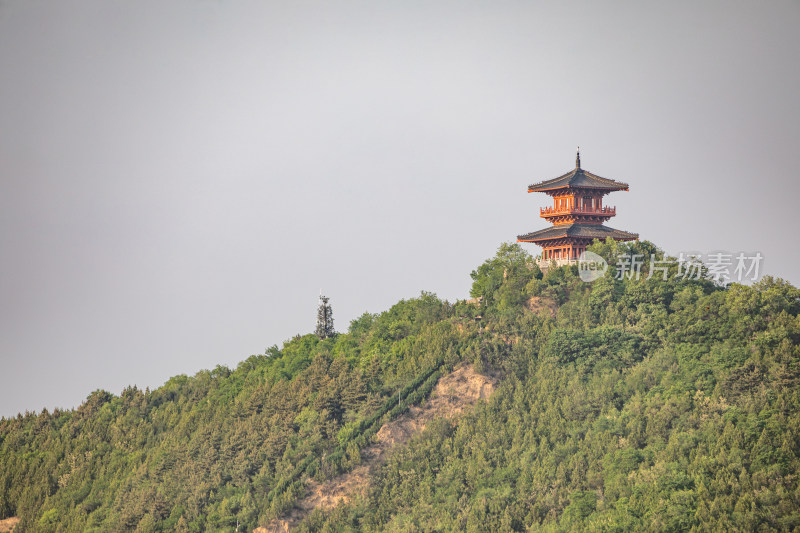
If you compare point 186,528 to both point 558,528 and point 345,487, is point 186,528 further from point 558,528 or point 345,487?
point 558,528

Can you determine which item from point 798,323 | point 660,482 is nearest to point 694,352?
point 798,323

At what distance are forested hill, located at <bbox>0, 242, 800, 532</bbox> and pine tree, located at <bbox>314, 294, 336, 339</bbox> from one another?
6.11m

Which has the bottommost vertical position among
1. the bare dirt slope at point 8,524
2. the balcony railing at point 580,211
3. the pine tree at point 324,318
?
the bare dirt slope at point 8,524

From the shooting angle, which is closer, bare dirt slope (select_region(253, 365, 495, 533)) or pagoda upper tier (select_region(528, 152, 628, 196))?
bare dirt slope (select_region(253, 365, 495, 533))

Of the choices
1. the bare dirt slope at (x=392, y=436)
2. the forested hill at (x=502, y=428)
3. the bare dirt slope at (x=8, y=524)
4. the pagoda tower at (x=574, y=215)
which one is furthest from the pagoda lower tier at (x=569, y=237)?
the bare dirt slope at (x=8, y=524)

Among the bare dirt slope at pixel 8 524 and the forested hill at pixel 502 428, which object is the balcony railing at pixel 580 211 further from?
the bare dirt slope at pixel 8 524

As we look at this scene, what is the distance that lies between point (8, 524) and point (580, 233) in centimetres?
4473

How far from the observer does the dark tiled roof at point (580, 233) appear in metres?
82.5

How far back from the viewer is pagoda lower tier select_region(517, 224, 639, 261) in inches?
3253

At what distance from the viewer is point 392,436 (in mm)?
73500

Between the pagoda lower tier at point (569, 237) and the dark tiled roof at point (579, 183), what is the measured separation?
2.83 metres

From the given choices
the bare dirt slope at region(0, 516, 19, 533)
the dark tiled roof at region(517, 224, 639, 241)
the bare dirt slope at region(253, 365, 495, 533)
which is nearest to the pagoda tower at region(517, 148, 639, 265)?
the dark tiled roof at region(517, 224, 639, 241)

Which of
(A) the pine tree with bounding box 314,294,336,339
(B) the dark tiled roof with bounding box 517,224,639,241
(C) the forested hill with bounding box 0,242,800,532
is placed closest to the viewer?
(C) the forested hill with bounding box 0,242,800,532

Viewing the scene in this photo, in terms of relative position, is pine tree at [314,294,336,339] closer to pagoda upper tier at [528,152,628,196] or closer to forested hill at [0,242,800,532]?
forested hill at [0,242,800,532]
